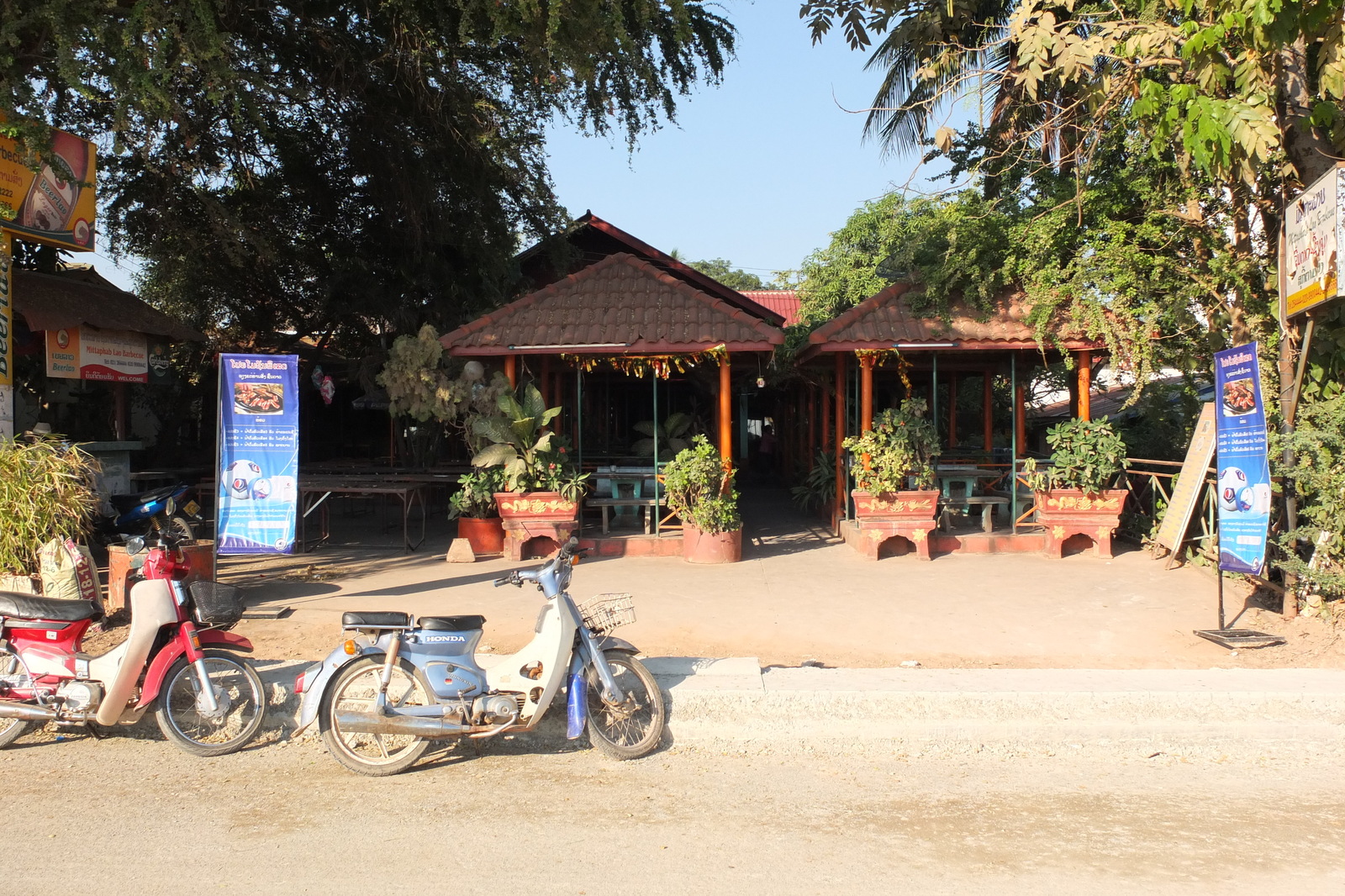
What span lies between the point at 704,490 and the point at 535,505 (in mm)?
1889

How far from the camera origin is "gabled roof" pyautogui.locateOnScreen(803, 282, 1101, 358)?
10047 mm

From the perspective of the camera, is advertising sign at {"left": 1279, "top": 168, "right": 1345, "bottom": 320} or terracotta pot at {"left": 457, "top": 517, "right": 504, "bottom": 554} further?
terracotta pot at {"left": 457, "top": 517, "right": 504, "bottom": 554}

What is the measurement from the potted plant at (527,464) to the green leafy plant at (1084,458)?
535cm

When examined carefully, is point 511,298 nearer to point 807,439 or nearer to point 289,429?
point 807,439

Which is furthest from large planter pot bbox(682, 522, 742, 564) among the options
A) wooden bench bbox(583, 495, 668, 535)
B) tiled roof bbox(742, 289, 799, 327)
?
tiled roof bbox(742, 289, 799, 327)

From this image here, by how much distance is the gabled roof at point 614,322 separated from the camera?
9.93 m

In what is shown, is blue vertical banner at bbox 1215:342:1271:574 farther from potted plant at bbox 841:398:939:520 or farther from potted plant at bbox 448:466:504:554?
potted plant at bbox 448:466:504:554

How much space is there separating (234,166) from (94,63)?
20.1 feet

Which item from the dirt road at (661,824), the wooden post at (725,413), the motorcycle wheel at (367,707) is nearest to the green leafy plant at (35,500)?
the dirt road at (661,824)

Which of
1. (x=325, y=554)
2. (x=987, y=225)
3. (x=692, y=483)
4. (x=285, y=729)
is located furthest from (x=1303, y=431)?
(x=325, y=554)

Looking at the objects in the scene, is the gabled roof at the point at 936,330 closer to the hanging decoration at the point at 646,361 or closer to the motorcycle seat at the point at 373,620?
the hanging decoration at the point at 646,361

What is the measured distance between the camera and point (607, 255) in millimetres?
17062

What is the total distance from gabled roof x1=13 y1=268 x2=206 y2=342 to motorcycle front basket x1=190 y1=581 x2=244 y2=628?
8.80 metres

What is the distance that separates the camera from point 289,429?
7.08m
